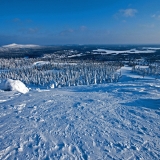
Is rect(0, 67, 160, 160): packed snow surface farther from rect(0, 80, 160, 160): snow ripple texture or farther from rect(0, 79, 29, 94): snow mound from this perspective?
rect(0, 79, 29, 94): snow mound

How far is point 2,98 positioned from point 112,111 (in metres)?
10.8

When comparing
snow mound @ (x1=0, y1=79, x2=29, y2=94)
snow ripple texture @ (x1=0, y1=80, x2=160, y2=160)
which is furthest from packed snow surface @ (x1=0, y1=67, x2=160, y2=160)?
snow mound @ (x1=0, y1=79, x2=29, y2=94)

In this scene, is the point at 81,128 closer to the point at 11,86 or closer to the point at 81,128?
the point at 81,128

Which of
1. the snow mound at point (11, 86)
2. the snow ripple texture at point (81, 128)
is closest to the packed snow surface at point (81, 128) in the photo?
the snow ripple texture at point (81, 128)

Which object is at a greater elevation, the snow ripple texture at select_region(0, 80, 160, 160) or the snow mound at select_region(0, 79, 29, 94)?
the snow ripple texture at select_region(0, 80, 160, 160)

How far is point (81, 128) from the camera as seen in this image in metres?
9.51

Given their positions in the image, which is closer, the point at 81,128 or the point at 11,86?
the point at 81,128

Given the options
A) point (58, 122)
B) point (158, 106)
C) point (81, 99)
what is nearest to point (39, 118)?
point (58, 122)

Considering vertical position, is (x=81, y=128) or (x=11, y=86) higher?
(x=81, y=128)

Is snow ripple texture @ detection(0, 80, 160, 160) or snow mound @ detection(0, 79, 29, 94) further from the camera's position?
snow mound @ detection(0, 79, 29, 94)

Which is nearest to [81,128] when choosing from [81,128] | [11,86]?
[81,128]

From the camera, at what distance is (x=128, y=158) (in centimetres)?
689

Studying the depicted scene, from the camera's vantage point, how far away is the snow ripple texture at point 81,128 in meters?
7.35

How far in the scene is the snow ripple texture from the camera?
289 inches
